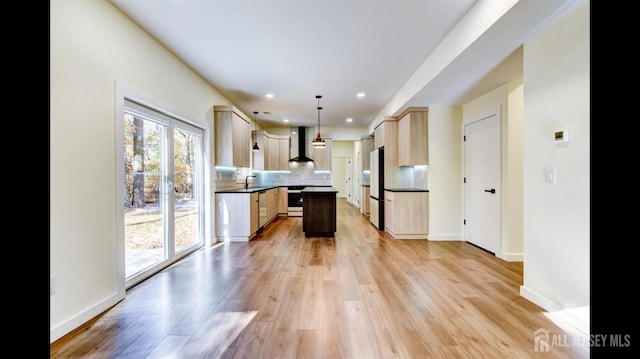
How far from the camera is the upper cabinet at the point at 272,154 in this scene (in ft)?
24.3

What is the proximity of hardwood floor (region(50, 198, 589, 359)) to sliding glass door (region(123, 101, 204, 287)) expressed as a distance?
0.29 meters

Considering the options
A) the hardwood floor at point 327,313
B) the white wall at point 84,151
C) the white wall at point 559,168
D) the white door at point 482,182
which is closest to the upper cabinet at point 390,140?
the white door at point 482,182

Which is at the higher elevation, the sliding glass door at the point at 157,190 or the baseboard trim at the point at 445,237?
the sliding glass door at the point at 157,190

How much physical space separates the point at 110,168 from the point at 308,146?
5909 millimetres

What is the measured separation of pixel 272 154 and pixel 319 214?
334cm

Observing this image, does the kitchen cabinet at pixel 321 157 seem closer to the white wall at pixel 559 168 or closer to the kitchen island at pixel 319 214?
the kitchen island at pixel 319 214

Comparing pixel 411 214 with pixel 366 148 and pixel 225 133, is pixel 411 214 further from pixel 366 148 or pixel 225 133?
pixel 225 133

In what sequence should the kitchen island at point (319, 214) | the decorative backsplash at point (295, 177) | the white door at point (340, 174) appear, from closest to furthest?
the kitchen island at point (319, 214) < the decorative backsplash at point (295, 177) < the white door at point (340, 174)

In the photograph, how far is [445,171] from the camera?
4.83 metres

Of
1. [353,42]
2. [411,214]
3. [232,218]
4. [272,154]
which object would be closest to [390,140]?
[411,214]

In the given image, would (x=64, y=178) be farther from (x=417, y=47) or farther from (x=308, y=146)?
(x=308, y=146)

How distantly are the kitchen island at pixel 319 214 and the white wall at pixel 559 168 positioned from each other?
3.11m

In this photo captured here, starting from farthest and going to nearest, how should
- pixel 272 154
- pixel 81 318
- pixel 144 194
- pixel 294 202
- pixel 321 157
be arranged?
pixel 321 157 < pixel 272 154 < pixel 294 202 < pixel 144 194 < pixel 81 318

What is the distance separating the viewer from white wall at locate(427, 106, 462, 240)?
15.8 feet
